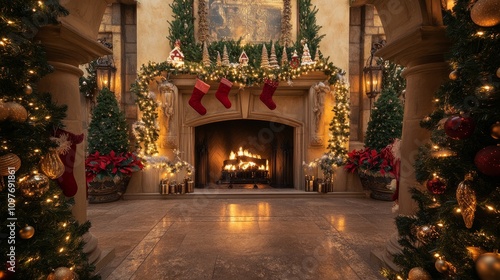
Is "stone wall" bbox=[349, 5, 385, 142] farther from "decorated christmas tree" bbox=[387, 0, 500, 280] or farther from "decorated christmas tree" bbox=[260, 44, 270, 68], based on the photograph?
"decorated christmas tree" bbox=[387, 0, 500, 280]

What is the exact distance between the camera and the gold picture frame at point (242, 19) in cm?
548

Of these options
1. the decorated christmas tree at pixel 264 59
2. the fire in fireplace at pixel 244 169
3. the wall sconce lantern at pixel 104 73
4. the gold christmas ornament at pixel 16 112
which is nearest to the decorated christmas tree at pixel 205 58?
the decorated christmas tree at pixel 264 59

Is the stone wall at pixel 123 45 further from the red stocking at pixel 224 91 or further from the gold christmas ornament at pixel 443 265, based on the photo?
the gold christmas ornament at pixel 443 265

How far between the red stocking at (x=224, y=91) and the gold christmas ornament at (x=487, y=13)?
424 cm

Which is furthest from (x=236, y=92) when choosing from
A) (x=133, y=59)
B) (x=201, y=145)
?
(x=133, y=59)

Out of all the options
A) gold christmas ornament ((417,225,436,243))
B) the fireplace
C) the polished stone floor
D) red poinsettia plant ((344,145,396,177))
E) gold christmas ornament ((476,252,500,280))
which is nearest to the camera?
gold christmas ornament ((476,252,500,280))

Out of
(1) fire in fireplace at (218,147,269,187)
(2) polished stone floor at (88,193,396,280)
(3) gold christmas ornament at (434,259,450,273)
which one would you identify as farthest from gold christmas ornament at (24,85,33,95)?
(1) fire in fireplace at (218,147,269,187)

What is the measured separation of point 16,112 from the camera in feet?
4.21

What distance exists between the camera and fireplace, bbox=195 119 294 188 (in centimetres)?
629

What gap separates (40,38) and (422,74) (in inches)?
120

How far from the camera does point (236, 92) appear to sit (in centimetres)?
559

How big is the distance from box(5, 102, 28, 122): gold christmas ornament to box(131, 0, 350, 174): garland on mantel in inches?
157

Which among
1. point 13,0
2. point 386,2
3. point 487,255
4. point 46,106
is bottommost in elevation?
point 487,255

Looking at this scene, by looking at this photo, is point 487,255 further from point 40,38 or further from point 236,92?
point 236,92
